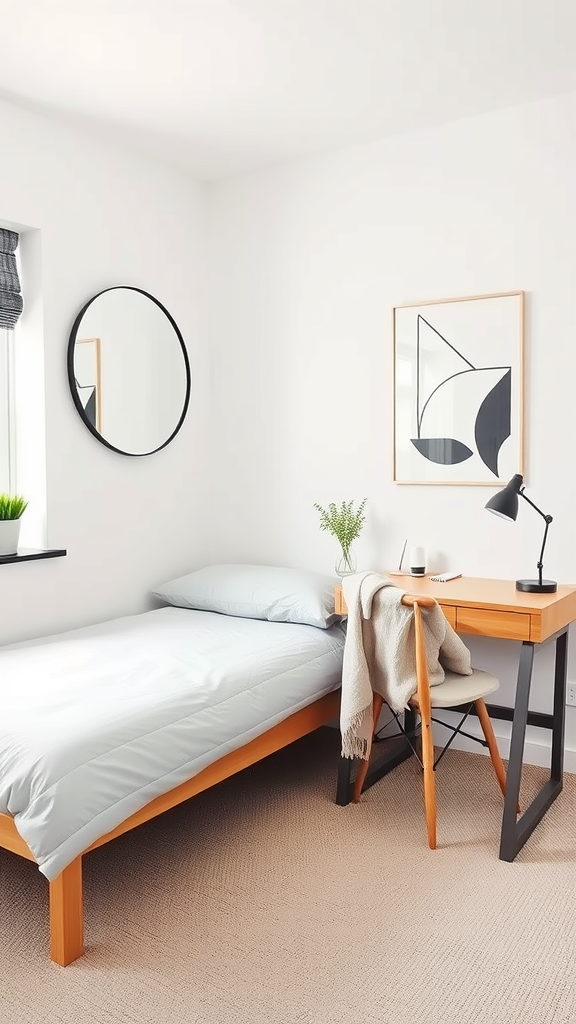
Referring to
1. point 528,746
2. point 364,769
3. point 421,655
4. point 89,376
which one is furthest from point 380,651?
point 89,376

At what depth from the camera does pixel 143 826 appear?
2.64 m

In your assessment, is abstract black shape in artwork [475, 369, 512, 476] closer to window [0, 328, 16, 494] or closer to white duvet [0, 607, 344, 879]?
white duvet [0, 607, 344, 879]

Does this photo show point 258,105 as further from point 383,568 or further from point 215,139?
point 383,568

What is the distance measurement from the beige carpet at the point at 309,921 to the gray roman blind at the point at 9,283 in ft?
6.35

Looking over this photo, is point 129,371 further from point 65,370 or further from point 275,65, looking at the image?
point 275,65

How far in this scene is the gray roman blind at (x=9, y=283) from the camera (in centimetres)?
306

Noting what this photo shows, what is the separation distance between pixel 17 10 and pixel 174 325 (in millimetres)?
1516

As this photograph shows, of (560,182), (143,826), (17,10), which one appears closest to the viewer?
(17,10)

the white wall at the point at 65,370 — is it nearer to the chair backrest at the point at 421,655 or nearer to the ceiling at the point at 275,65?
the ceiling at the point at 275,65

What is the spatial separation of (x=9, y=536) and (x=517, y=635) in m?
1.84

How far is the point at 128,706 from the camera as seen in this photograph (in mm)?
2201

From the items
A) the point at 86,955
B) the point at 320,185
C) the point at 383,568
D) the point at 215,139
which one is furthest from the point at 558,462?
the point at 86,955

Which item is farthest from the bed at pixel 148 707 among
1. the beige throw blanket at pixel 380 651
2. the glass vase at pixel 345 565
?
the beige throw blanket at pixel 380 651

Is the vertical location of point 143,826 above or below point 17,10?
below
